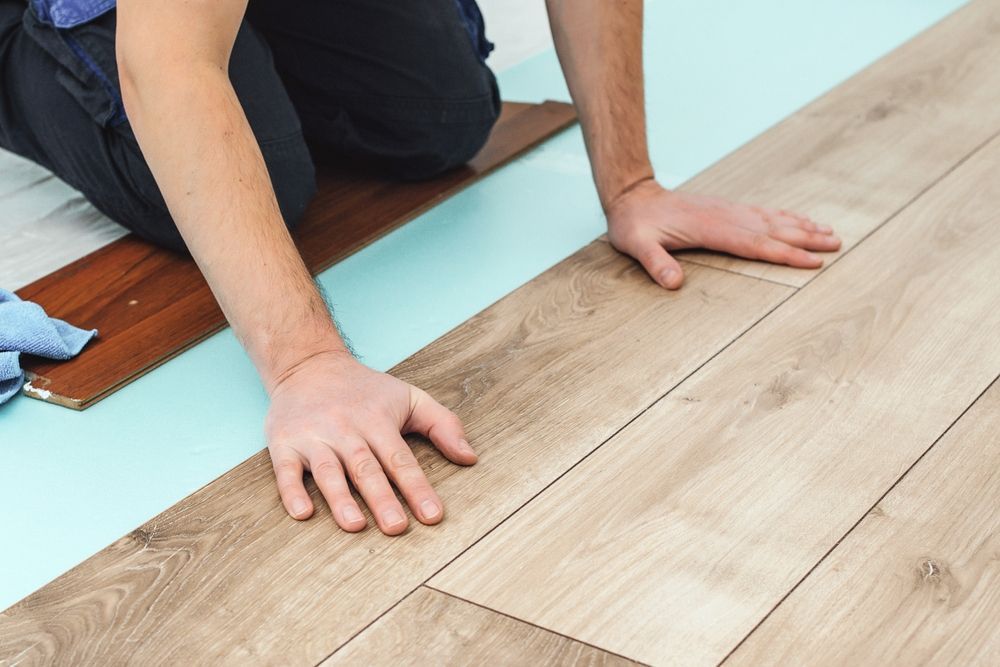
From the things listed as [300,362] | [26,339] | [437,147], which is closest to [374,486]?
[300,362]

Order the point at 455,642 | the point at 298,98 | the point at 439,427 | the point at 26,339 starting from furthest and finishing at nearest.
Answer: the point at 298,98
the point at 26,339
the point at 439,427
the point at 455,642

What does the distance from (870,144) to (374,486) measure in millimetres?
1156

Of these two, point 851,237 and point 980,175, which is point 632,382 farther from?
point 980,175

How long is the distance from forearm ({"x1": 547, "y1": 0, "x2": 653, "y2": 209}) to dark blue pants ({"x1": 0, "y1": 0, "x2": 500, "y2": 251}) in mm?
291

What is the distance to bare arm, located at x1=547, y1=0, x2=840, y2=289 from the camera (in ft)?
5.33

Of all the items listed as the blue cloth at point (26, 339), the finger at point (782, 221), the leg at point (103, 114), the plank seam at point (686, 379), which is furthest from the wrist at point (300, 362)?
the finger at point (782, 221)

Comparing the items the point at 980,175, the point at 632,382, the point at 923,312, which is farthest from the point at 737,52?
the point at 632,382

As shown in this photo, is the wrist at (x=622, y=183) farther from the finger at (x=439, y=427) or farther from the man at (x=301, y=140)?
the finger at (x=439, y=427)

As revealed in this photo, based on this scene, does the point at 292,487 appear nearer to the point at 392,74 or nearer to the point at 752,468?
the point at 752,468

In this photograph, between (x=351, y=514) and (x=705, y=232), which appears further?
(x=705, y=232)

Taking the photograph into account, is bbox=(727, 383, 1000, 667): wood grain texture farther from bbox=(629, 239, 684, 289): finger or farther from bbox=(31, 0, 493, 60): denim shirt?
bbox=(31, 0, 493, 60): denim shirt

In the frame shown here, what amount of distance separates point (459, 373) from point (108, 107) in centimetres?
68

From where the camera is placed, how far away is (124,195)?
5.83 feet

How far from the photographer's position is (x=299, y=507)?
47.4 inches
